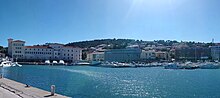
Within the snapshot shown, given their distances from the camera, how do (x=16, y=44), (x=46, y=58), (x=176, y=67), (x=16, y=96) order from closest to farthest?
(x=16, y=96), (x=176, y=67), (x=16, y=44), (x=46, y=58)

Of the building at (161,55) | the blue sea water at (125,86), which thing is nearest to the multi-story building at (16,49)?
the blue sea water at (125,86)

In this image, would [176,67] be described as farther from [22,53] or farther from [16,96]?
[16,96]

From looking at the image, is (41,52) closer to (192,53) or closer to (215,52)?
(192,53)

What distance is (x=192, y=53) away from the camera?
15850 cm

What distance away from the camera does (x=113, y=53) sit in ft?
512

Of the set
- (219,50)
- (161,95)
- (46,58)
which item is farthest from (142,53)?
(161,95)

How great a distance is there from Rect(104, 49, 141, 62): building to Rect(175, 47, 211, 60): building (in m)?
23.9

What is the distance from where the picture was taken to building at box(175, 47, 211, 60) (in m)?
157

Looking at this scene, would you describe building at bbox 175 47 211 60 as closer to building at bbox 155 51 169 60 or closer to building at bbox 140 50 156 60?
building at bbox 155 51 169 60

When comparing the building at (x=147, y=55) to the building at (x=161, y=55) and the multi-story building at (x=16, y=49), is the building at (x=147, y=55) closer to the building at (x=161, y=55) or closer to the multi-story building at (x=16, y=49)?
the building at (x=161, y=55)

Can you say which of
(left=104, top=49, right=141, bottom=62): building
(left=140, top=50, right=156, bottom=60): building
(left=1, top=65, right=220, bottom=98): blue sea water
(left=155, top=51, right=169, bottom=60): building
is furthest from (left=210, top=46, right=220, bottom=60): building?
(left=1, top=65, right=220, bottom=98): blue sea water

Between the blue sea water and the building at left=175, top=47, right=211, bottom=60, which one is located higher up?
the building at left=175, top=47, right=211, bottom=60

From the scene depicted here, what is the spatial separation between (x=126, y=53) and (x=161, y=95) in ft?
413

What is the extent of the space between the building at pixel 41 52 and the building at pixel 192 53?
2251 inches
